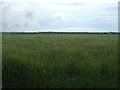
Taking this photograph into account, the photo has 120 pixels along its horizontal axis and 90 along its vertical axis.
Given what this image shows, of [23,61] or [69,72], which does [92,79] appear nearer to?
[69,72]

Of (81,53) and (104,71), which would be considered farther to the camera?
(81,53)

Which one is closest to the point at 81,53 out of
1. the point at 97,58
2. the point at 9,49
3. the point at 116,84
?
the point at 97,58

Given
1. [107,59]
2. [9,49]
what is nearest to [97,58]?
[107,59]

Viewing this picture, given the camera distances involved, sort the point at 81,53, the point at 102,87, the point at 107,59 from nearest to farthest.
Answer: the point at 102,87 → the point at 107,59 → the point at 81,53

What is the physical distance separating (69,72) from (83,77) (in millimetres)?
365

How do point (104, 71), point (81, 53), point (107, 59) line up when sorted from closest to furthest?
point (104, 71), point (107, 59), point (81, 53)

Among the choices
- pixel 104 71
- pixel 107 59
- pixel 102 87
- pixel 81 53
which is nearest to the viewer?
pixel 102 87

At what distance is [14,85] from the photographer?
5.12 m

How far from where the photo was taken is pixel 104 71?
5188 millimetres

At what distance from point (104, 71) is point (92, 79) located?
36cm

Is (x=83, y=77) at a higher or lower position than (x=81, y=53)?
lower

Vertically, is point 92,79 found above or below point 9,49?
below

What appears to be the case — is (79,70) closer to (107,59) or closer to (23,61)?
(107,59)

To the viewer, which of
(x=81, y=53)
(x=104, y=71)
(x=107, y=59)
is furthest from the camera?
(x=81, y=53)
